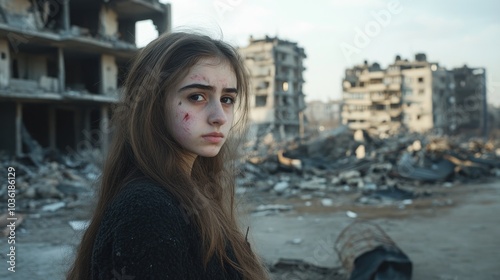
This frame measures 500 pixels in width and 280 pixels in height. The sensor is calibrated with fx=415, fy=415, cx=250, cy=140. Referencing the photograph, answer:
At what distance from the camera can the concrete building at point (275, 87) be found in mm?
43188

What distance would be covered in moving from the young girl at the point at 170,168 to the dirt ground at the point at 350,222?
597 millimetres

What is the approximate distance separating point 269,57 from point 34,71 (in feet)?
90.2

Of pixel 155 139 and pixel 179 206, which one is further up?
pixel 155 139

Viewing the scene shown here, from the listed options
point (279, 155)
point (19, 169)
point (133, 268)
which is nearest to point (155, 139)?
point (133, 268)

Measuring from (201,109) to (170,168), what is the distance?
0.81 ft


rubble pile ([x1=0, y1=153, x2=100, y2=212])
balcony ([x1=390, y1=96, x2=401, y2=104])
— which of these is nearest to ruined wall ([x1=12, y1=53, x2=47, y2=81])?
rubble pile ([x1=0, y1=153, x2=100, y2=212])

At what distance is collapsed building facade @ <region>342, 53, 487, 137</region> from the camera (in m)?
52.1

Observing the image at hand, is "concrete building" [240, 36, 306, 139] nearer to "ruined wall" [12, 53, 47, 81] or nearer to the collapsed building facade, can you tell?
the collapsed building facade

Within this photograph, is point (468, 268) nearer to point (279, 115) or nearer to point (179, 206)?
point (179, 206)

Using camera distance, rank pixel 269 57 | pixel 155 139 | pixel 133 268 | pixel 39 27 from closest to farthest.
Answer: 1. pixel 133 268
2. pixel 155 139
3. pixel 39 27
4. pixel 269 57

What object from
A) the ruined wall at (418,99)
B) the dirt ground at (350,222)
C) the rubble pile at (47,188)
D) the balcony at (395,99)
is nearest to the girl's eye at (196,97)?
the dirt ground at (350,222)

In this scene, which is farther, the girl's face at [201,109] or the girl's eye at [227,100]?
the girl's eye at [227,100]

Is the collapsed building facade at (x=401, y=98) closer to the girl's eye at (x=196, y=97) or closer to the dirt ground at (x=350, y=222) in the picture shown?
the dirt ground at (x=350, y=222)

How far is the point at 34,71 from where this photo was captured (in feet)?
62.1
